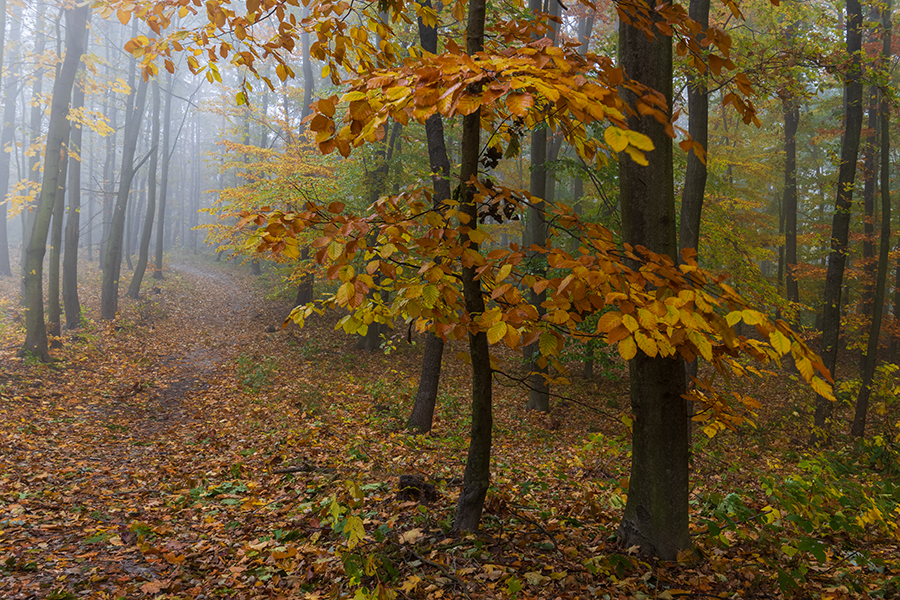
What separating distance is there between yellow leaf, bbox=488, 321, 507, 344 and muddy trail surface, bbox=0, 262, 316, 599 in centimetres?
248

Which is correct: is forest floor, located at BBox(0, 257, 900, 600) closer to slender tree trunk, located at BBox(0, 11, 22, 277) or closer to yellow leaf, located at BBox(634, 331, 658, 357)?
yellow leaf, located at BBox(634, 331, 658, 357)

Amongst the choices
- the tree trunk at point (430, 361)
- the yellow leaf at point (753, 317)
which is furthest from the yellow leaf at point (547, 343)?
the tree trunk at point (430, 361)

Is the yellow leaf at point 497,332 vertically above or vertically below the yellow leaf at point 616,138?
below

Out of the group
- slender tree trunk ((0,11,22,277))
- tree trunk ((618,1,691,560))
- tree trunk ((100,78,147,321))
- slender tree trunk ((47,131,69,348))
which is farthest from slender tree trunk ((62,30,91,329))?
tree trunk ((618,1,691,560))

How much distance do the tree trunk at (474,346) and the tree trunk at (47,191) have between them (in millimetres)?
10580

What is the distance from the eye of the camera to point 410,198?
282 centimetres

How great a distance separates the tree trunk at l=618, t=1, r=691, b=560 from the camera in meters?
2.95

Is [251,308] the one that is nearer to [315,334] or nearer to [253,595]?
[315,334]

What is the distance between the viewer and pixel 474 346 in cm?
288

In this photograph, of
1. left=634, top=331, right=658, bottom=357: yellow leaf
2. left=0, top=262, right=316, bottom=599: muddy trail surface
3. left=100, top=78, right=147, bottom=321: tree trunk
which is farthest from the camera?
left=100, top=78, right=147, bottom=321: tree trunk

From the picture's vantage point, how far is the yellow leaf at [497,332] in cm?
197

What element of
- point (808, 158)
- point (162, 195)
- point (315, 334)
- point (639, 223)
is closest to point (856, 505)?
point (639, 223)

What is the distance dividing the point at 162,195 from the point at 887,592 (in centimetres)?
2689

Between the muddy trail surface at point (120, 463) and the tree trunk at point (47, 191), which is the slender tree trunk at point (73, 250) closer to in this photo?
the muddy trail surface at point (120, 463)
